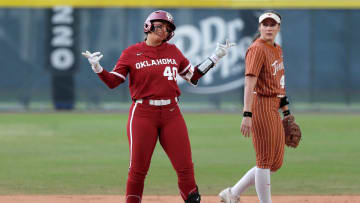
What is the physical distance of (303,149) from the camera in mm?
14258

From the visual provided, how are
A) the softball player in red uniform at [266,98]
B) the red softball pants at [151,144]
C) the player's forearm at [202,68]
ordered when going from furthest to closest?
the player's forearm at [202,68]
the softball player in red uniform at [266,98]
the red softball pants at [151,144]

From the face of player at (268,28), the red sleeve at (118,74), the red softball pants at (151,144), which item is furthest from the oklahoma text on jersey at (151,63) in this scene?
the face of player at (268,28)

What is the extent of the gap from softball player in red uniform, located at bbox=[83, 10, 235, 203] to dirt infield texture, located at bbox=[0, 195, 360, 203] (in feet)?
5.99

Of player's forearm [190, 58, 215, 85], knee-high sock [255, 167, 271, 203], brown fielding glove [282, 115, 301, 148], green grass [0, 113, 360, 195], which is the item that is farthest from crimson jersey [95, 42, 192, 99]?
green grass [0, 113, 360, 195]

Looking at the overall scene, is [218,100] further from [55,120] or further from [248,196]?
[248,196]

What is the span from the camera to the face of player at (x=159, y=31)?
6941 mm

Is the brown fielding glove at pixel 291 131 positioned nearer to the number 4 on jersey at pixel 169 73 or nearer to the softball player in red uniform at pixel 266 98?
the softball player in red uniform at pixel 266 98

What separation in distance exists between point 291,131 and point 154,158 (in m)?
5.74

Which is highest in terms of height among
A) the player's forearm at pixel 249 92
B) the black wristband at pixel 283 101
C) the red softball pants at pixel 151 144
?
the player's forearm at pixel 249 92

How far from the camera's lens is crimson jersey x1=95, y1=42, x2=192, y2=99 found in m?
Answer: 6.84

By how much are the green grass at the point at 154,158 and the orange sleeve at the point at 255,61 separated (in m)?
2.80

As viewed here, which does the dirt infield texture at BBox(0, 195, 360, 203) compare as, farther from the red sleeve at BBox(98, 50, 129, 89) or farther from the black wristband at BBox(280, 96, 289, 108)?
the red sleeve at BBox(98, 50, 129, 89)

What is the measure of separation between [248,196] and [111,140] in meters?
7.06

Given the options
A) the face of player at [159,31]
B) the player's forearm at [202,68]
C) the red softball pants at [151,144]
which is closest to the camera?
the red softball pants at [151,144]
